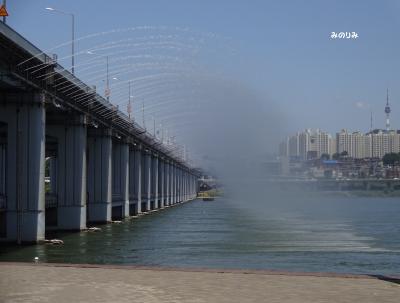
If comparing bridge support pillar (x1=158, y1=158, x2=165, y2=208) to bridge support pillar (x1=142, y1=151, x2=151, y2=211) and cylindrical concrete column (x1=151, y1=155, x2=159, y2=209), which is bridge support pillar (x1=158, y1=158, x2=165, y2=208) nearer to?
cylindrical concrete column (x1=151, y1=155, x2=159, y2=209)

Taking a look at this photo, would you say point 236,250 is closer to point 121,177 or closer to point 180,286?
point 180,286

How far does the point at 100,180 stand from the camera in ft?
217

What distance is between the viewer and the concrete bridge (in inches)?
1585

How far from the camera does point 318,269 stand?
93.1 ft

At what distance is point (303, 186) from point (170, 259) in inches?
5558

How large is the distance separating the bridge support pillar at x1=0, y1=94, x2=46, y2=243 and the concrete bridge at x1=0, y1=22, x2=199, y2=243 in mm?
60

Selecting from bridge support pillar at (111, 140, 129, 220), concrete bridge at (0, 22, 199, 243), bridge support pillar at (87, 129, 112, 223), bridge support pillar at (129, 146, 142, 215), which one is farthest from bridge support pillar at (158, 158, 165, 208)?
bridge support pillar at (87, 129, 112, 223)

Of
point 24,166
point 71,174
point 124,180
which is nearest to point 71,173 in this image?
point 71,174

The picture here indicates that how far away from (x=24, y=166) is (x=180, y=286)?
85.6 ft

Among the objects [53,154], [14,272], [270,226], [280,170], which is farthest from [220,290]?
[280,170]

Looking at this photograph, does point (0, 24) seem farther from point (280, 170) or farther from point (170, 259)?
point (280, 170)

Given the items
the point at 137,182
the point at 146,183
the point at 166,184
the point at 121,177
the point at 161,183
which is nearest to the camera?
the point at 121,177

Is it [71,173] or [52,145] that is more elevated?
[52,145]

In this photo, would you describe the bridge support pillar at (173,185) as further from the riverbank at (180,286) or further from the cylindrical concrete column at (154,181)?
the riverbank at (180,286)
